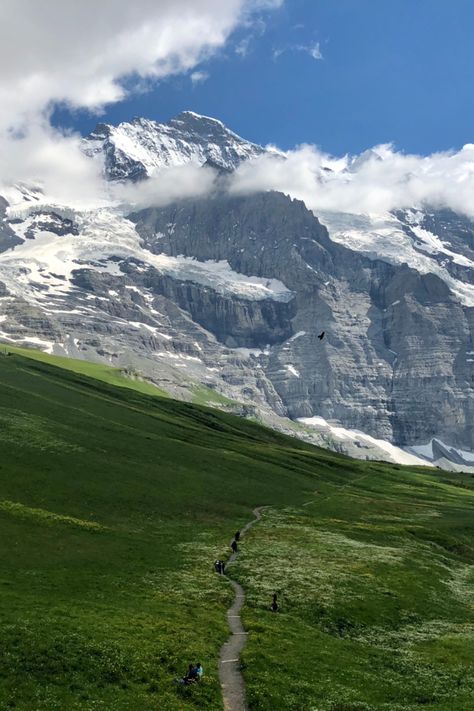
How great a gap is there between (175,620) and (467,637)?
76.9 feet

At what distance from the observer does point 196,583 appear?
59562 mm

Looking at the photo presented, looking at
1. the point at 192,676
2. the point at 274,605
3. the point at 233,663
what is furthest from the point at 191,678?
the point at 274,605

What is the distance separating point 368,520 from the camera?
365ft

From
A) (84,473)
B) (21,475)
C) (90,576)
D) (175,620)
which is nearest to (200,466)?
(84,473)

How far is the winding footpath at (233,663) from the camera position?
37156 mm

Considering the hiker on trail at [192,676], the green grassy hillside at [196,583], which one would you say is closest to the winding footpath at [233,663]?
the green grassy hillside at [196,583]

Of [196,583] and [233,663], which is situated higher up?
[233,663]

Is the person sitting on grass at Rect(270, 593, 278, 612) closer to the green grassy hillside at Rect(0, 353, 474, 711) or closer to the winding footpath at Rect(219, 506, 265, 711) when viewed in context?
the green grassy hillside at Rect(0, 353, 474, 711)

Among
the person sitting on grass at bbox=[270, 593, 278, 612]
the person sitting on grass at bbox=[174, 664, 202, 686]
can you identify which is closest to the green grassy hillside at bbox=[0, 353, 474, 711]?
the person sitting on grass at bbox=[174, 664, 202, 686]

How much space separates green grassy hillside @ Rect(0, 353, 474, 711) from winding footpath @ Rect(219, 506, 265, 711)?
2.08 feet

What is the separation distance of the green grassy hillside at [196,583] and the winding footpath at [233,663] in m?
0.63

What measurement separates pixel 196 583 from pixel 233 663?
17.7 meters

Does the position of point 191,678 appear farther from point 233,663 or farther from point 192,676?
point 233,663

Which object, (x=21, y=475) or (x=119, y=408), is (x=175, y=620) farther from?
(x=119, y=408)
